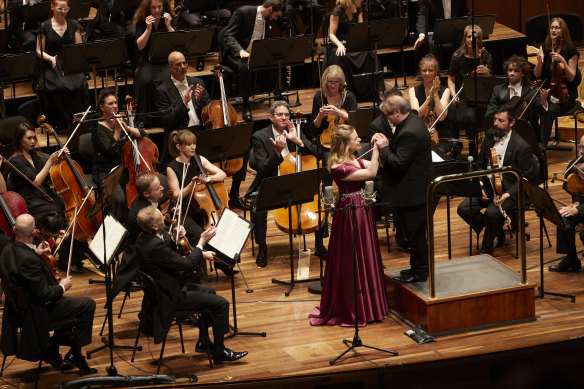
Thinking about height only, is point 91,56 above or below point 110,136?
above

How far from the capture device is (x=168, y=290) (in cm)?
552

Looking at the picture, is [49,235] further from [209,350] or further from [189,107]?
[189,107]

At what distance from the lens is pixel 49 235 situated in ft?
19.6

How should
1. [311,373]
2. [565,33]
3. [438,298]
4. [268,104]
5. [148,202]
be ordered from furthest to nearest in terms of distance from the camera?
[268,104]
[565,33]
[148,202]
[438,298]
[311,373]

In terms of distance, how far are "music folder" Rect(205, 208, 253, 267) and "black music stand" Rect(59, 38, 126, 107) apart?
2.78m

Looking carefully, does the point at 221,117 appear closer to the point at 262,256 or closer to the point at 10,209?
the point at 262,256

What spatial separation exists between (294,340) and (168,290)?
3.02 ft

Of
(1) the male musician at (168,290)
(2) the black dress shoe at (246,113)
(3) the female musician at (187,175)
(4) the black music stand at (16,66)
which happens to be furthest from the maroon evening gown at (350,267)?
(4) the black music stand at (16,66)

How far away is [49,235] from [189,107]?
236cm

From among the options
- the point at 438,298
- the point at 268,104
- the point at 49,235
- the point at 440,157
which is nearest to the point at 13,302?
the point at 49,235

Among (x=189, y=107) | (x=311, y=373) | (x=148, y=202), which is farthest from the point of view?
(x=189, y=107)

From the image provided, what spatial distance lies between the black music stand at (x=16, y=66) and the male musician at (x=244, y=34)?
184 cm

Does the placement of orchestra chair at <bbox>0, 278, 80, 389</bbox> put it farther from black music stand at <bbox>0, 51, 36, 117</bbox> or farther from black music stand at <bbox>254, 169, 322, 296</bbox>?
black music stand at <bbox>0, 51, 36, 117</bbox>

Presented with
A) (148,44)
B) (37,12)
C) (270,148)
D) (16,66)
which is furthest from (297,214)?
(37,12)
